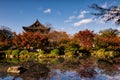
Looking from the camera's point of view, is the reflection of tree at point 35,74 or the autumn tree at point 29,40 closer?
the reflection of tree at point 35,74

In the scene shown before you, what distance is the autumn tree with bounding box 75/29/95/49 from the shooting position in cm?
3875

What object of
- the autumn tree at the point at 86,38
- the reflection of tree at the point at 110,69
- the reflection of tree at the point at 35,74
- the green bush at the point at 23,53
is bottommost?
the reflection of tree at the point at 110,69

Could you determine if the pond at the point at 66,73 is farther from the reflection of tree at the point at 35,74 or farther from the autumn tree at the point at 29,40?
the autumn tree at the point at 29,40

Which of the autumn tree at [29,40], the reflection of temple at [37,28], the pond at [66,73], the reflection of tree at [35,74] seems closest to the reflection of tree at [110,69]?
the pond at [66,73]

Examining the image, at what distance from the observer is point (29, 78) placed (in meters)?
14.7

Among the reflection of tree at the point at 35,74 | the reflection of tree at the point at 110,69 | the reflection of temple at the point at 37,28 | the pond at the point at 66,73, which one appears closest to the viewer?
the pond at the point at 66,73

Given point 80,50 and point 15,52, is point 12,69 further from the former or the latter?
point 80,50

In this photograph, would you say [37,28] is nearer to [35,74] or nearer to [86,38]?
[86,38]

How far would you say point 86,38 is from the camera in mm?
39125

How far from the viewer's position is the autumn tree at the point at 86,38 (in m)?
38.8

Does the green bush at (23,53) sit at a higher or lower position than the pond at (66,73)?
higher

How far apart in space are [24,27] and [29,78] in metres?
41.4

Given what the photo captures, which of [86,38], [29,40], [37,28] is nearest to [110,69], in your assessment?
[86,38]

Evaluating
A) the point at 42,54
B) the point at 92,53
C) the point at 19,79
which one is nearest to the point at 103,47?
the point at 92,53
